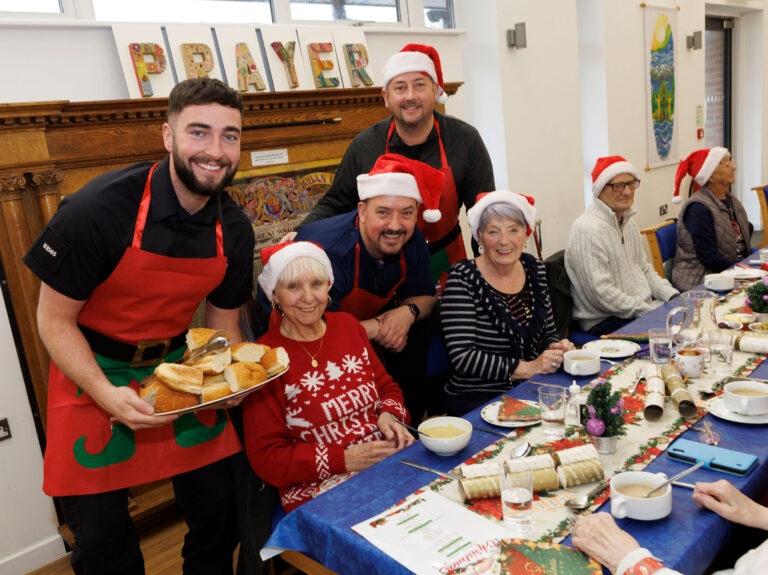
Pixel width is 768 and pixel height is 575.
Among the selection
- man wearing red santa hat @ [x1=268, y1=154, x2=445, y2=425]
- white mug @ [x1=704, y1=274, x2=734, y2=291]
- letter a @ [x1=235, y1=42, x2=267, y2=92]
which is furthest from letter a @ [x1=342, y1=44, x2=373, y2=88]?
white mug @ [x1=704, y1=274, x2=734, y2=291]

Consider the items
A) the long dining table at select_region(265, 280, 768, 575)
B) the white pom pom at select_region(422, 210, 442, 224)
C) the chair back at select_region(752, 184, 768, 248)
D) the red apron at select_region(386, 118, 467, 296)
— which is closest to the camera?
Answer: the long dining table at select_region(265, 280, 768, 575)

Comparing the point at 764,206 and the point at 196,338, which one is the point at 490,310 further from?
the point at 764,206

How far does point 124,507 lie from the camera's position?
1809 millimetres

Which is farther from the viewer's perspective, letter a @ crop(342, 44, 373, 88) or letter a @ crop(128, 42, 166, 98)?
letter a @ crop(342, 44, 373, 88)

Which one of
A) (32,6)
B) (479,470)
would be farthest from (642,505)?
(32,6)

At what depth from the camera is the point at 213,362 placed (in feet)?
5.06

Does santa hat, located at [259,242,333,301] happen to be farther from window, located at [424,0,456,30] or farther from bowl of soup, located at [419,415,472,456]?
window, located at [424,0,456,30]

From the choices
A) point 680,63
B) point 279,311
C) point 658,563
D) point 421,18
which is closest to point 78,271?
point 279,311

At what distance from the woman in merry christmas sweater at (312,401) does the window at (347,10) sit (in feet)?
7.34

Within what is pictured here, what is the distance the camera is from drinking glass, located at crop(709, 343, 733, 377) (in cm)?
181

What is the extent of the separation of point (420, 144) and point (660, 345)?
1.36 meters

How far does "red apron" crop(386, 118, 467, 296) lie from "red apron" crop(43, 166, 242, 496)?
118 cm

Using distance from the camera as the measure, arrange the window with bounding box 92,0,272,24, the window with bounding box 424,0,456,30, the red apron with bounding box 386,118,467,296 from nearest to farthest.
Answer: the red apron with bounding box 386,118,467,296
the window with bounding box 92,0,272,24
the window with bounding box 424,0,456,30

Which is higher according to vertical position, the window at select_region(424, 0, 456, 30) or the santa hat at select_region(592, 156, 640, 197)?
the window at select_region(424, 0, 456, 30)
